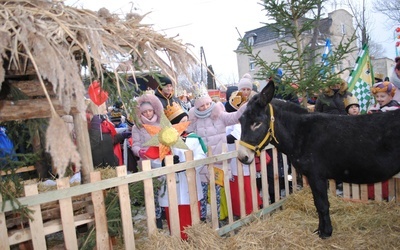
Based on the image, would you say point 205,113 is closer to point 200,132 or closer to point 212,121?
point 212,121

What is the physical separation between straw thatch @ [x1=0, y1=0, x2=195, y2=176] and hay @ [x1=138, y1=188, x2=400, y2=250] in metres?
1.97

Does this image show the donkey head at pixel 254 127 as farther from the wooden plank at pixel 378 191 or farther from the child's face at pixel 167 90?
the child's face at pixel 167 90

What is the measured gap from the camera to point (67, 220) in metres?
2.92

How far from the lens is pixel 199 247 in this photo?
353 cm

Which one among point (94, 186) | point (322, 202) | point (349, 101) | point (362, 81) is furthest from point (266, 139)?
point (362, 81)

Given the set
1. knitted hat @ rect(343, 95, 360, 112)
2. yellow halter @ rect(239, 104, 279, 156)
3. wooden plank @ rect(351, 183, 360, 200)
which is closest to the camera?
yellow halter @ rect(239, 104, 279, 156)

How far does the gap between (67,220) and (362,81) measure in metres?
7.50

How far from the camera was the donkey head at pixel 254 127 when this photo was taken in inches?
147

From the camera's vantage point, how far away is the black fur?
3.54 metres

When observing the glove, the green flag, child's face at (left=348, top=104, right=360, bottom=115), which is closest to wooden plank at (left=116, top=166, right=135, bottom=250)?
the glove

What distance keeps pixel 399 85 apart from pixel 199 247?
4361mm

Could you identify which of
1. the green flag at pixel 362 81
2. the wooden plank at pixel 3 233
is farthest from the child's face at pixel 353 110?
the wooden plank at pixel 3 233

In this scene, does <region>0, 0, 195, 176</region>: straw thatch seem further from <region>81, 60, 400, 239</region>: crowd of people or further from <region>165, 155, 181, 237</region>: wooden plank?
<region>165, 155, 181, 237</region>: wooden plank

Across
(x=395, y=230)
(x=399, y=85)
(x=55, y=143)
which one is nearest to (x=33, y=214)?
(x=55, y=143)
